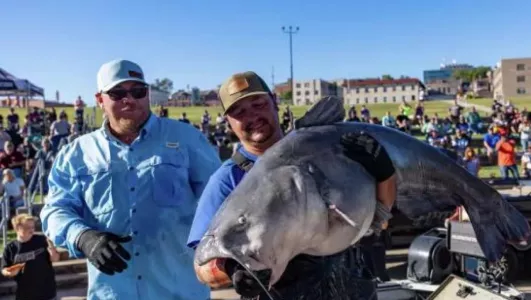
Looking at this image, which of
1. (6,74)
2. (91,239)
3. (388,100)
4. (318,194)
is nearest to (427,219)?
→ (318,194)

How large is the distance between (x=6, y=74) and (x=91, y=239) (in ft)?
67.8

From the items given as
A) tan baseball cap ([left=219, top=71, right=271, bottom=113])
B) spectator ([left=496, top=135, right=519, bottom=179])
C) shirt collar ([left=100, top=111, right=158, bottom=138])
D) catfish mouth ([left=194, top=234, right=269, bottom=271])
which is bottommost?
spectator ([left=496, top=135, right=519, bottom=179])

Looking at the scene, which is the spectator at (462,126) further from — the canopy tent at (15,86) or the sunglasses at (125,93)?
the sunglasses at (125,93)

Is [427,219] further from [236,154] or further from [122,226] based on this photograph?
[122,226]

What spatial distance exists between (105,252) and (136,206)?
0.47 m

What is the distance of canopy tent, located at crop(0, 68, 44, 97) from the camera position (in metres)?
21.1

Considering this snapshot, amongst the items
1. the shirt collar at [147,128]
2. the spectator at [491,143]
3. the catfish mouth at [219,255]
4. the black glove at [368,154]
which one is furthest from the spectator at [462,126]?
the catfish mouth at [219,255]

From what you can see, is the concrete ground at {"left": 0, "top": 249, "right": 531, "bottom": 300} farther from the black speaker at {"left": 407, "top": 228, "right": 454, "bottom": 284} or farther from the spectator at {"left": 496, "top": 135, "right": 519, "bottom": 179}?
Answer: the spectator at {"left": 496, "top": 135, "right": 519, "bottom": 179}

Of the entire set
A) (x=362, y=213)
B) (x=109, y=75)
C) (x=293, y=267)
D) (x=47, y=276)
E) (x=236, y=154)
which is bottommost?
(x=47, y=276)

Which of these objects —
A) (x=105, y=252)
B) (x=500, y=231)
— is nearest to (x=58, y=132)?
(x=105, y=252)

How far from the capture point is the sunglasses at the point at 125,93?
3191 mm

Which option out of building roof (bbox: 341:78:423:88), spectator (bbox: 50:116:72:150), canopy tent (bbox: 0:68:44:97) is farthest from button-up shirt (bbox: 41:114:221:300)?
building roof (bbox: 341:78:423:88)

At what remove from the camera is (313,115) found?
2.28 meters

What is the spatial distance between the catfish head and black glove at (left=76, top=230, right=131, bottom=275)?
0.98 metres
